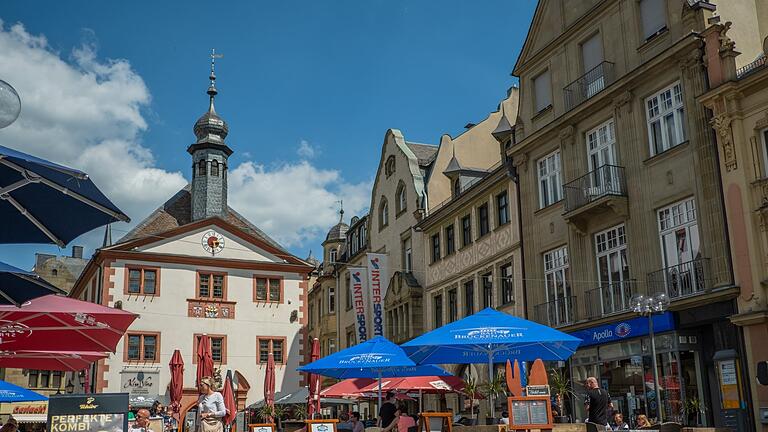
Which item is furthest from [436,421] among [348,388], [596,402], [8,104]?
[348,388]

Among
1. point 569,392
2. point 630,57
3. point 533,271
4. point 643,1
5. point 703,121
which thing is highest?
point 643,1

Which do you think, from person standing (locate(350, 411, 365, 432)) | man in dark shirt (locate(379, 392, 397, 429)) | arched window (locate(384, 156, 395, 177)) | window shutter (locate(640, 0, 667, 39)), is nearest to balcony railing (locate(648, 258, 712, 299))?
window shutter (locate(640, 0, 667, 39))

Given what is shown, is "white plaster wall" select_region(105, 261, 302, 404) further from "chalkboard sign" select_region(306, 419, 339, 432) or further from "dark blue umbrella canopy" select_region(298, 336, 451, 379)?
"chalkboard sign" select_region(306, 419, 339, 432)

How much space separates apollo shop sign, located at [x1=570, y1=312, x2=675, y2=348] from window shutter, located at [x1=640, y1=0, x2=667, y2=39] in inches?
313

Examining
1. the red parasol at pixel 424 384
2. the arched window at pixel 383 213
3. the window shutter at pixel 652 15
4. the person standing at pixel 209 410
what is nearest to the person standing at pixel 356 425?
the red parasol at pixel 424 384

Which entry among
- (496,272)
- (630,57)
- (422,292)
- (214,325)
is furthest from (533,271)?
(214,325)

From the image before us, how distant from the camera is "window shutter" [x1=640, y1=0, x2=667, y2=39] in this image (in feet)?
73.5

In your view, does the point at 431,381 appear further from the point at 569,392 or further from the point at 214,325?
the point at 214,325

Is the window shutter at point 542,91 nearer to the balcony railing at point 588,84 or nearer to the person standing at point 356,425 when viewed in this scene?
the balcony railing at point 588,84

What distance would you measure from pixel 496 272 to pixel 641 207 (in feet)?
28.6

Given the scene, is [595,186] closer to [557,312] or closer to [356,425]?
[557,312]

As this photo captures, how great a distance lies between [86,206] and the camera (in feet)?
25.5

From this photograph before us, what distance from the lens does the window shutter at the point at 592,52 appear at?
24922 millimetres

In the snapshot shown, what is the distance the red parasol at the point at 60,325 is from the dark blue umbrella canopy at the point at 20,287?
35 centimetres
